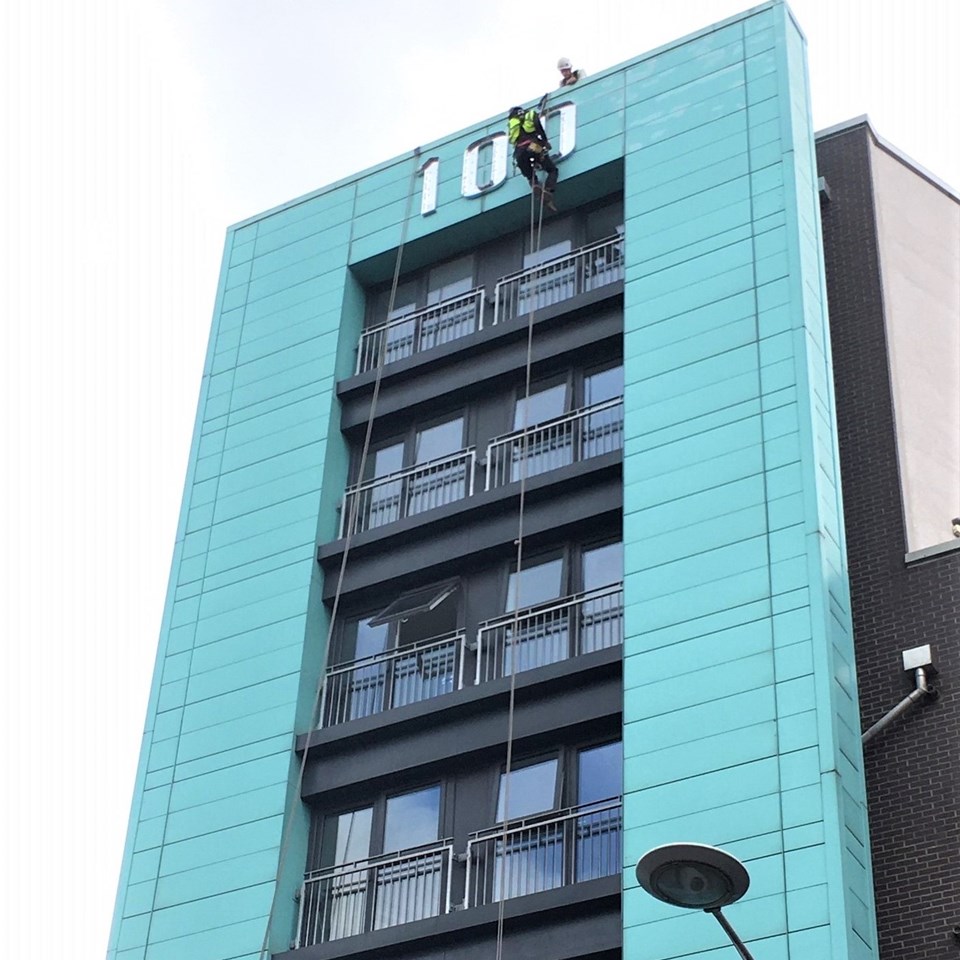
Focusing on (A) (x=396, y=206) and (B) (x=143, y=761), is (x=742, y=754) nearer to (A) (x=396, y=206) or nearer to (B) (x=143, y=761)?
(B) (x=143, y=761)

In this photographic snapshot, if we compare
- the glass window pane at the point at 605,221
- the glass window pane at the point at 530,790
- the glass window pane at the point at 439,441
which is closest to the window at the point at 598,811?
the glass window pane at the point at 530,790

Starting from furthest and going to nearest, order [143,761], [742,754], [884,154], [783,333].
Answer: [884,154]
[143,761]
[783,333]
[742,754]

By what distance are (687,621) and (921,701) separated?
3.99 metres

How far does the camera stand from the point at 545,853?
28.8m

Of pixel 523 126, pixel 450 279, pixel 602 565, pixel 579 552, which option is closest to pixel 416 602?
pixel 579 552

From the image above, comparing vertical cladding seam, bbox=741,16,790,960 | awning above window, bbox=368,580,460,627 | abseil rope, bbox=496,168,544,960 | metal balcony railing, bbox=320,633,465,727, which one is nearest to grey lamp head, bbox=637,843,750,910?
vertical cladding seam, bbox=741,16,790,960

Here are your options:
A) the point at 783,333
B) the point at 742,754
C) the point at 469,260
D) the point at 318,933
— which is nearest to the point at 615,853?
the point at 742,754

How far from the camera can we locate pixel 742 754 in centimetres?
2678

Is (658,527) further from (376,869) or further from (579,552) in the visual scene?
(376,869)

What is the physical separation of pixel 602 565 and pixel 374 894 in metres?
6.58

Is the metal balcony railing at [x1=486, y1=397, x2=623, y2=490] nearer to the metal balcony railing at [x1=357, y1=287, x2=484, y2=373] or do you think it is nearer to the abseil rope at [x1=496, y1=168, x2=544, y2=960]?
the abseil rope at [x1=496, y1=168, x2=544, y2=960]

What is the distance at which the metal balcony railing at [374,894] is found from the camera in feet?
96.6

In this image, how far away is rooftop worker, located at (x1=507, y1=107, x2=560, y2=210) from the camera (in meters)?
36.5

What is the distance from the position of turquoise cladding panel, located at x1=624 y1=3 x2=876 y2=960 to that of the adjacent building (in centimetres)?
6
